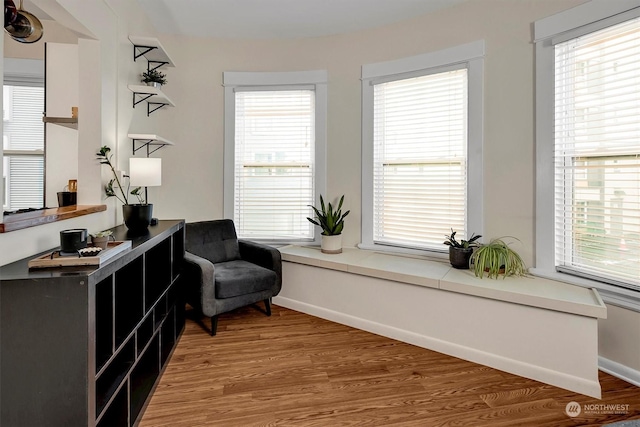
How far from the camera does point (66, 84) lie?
262cm

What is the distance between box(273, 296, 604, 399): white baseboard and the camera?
2051 mm

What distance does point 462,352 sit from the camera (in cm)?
244

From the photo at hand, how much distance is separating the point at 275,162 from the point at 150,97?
128cm

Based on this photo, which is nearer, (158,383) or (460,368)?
(158,383)

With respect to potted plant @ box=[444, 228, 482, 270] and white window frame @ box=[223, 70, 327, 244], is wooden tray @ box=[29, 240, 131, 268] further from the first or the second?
potted plant @ box=[444, 228, 482, 270]

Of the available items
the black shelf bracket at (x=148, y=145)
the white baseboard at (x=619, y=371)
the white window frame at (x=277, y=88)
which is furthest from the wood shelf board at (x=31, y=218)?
the white baseboard at (x=619, y=371)

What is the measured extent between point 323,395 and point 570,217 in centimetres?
209

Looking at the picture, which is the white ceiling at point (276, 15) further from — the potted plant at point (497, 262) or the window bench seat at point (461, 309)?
the window bench seat at point (461, 309)

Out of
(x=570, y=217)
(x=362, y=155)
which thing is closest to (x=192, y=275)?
(x=362, y=155)

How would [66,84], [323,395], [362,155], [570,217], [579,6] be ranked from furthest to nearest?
[362,155] → [66,84] → [570,217] → [579,6] → [323,395]

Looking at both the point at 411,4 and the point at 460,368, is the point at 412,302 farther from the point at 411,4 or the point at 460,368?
the point at 411,4

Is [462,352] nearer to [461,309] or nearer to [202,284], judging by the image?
[461,309]

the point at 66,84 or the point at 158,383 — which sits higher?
the point at 66,84

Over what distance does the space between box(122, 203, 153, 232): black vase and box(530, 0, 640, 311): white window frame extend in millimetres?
2794
